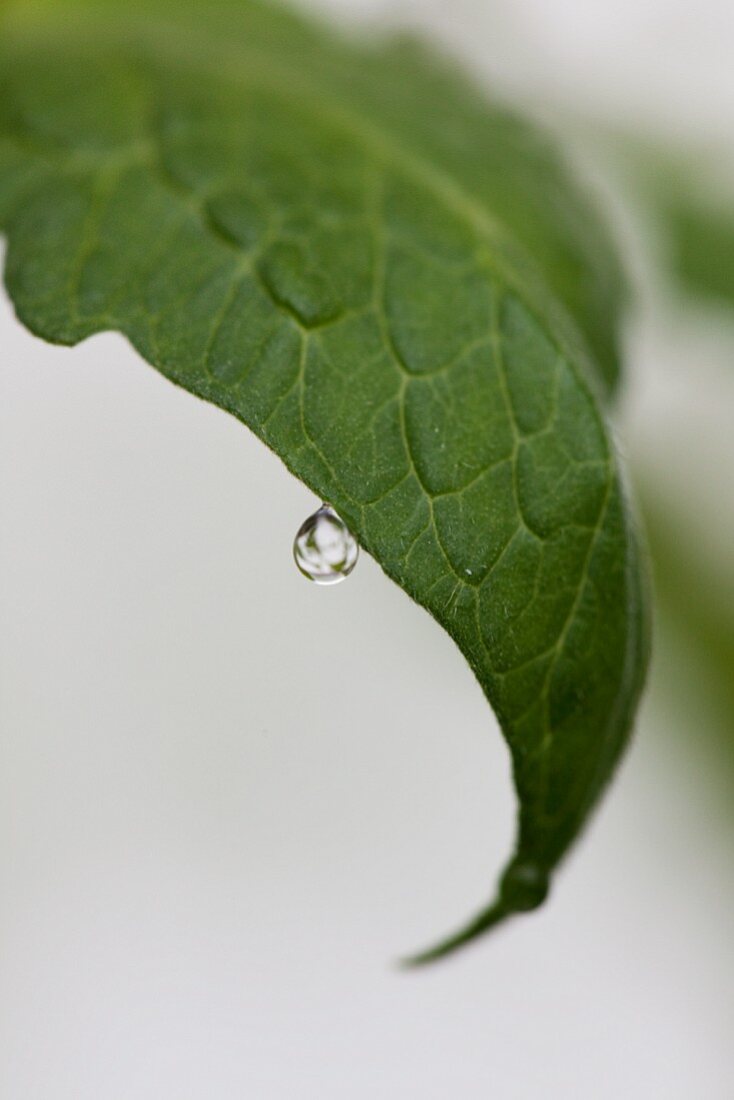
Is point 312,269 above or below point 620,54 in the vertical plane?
above

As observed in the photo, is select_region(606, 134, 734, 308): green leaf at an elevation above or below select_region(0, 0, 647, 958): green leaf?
below

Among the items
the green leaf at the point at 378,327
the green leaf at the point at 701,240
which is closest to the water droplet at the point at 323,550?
the green leaf at the point at 378,327

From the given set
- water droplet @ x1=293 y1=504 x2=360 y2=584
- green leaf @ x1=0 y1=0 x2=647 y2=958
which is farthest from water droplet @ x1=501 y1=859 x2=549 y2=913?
water droplet @ x1=293 y1=504 x2=360 y2=584

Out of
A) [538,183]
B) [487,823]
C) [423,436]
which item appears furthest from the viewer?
[487,823]

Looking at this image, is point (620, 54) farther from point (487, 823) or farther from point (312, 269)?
point (312, 269)

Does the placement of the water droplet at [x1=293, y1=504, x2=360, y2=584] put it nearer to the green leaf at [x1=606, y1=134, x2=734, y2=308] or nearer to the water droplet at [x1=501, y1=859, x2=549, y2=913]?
the water droplet at [x1=501, y1=859, x2=549, y2=913]

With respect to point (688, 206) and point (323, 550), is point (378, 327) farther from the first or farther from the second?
point (688, 206)

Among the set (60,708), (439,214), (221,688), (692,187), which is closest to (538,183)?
(439,214)
